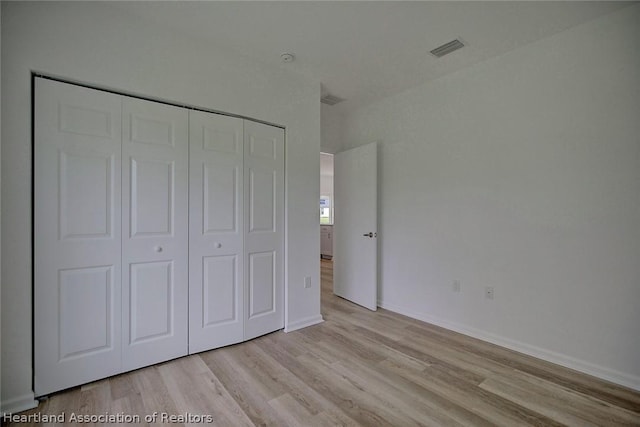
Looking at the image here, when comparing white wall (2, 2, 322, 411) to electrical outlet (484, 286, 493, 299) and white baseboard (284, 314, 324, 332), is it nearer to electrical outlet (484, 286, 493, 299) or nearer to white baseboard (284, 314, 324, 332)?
white baseboard (284, 314, 324, 332)

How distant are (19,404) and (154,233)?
3.90ft

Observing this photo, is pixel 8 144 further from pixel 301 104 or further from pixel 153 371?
pixel 301 104

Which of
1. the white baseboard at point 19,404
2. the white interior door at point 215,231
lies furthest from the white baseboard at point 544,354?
the white baseboard at point 19,404

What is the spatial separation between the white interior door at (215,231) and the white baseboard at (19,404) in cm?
90

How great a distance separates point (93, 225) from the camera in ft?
6.29

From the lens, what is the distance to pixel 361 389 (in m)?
1.89

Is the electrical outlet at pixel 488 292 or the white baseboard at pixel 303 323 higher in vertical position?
the electrical outlet at pixel 488 292

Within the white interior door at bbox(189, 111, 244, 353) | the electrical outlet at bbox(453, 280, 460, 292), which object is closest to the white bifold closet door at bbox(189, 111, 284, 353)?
the white interior door at bbox(189, 111, 244, 353)

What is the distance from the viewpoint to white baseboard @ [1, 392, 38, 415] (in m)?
1.62

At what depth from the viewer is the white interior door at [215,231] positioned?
232cm

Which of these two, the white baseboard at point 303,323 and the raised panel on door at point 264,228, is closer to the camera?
the raised panel on door at point 264,228

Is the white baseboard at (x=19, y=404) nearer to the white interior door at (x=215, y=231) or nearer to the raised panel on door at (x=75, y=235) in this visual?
the raised panel on door at (x=75, y=235)

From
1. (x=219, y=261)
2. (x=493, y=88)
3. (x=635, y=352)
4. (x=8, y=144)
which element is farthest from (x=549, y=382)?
(x=8, y=144)

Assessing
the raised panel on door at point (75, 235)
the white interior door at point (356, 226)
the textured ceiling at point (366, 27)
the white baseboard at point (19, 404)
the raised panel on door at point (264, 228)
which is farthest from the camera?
the white interior door at point (356, 226)
